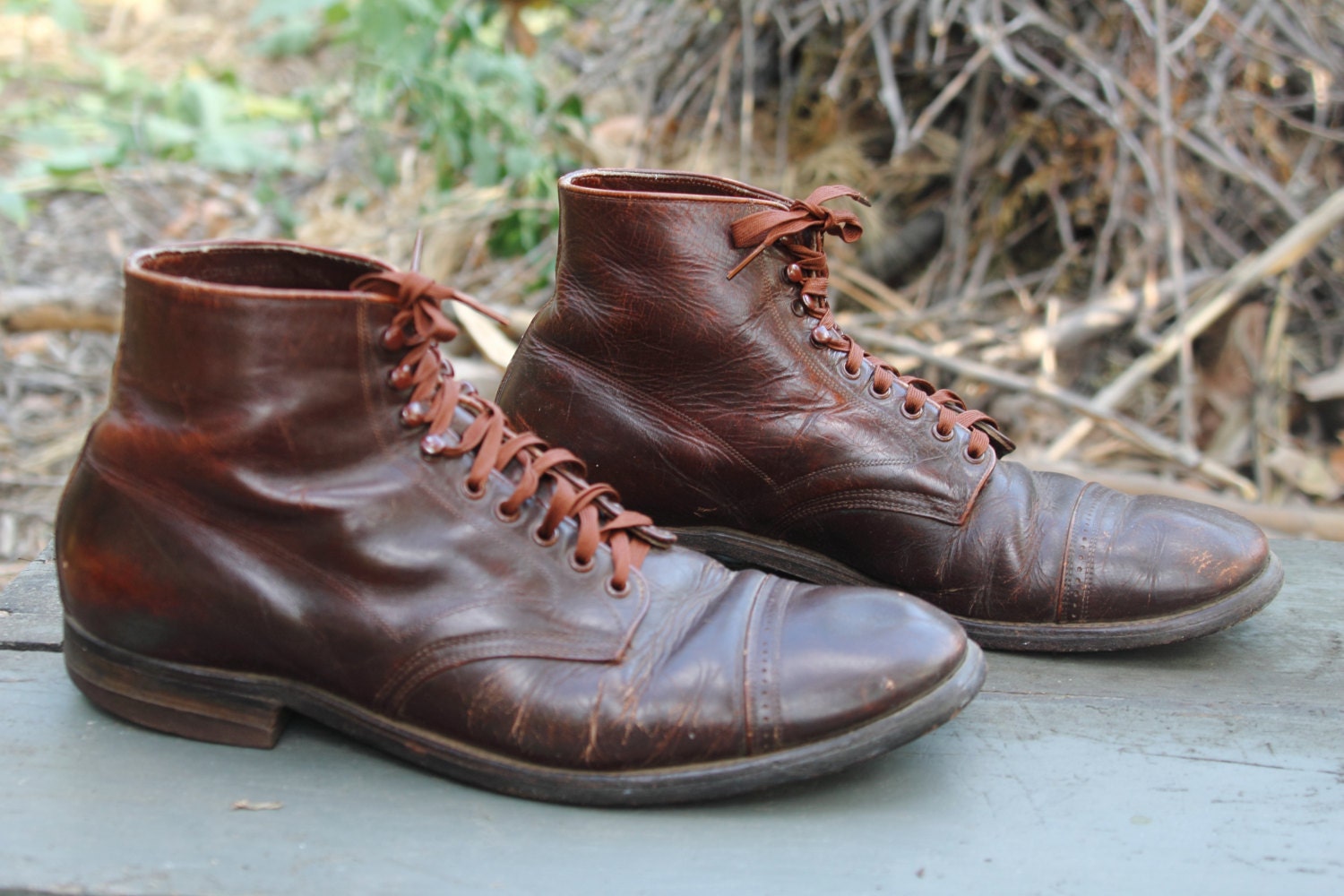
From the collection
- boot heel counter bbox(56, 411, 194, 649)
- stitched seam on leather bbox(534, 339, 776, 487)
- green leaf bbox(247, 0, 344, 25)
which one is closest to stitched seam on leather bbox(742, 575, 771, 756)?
stitched seam on leather bbox(534, 339, 776, 487)

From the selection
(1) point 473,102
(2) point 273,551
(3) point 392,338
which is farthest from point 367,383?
(1) point 473,102

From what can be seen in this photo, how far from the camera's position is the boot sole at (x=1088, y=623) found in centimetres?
123

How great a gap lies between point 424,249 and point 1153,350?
1.92 m

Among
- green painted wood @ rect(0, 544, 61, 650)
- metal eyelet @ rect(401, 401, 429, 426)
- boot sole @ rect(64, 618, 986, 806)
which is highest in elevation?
metal eyelet @ rect(401, 401, 429, 426)

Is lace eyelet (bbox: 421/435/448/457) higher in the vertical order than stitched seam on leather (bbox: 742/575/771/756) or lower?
higher

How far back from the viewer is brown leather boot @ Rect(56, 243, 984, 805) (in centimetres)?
98

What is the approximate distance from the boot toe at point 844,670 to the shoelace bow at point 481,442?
168mm

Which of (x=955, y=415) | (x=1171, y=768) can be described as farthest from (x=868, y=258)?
(x=1171, y=768)

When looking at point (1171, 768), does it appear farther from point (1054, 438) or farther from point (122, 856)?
point (1054, 438)

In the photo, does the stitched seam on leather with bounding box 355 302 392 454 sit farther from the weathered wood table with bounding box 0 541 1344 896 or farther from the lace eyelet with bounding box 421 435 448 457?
the weathered wood table with bounding box 0 541 1344 896

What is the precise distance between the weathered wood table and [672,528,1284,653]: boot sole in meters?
0.08

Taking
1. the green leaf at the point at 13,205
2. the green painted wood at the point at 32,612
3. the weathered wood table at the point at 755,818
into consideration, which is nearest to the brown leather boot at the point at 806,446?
the weathered wood table at the point at 755,818

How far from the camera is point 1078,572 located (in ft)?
4.07

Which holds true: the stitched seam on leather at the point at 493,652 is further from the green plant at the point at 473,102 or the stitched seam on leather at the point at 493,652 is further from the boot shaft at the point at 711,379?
the green plant at the point at 473,102
